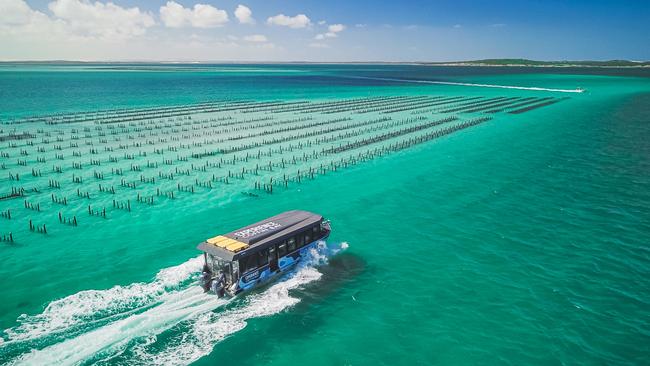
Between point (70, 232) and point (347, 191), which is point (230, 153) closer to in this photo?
point (347, 191)

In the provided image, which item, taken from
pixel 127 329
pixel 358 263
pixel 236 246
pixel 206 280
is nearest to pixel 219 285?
pixel 206 280

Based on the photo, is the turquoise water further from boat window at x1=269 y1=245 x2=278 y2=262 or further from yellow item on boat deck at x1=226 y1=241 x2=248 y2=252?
yellow item on boat deck at x1=226 y1=241 x2=248 y2=252

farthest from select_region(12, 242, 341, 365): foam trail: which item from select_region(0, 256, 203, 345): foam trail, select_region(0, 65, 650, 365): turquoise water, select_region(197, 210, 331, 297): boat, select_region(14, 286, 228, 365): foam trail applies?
select_region(197, 210, 331, 297): boat

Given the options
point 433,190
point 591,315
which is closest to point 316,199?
point 433,190

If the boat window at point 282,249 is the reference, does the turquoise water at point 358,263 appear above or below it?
below

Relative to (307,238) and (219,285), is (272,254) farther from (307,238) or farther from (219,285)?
(219,285)

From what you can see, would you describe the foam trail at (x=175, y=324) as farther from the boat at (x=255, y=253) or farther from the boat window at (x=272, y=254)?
the boat window at (x=272, y=254)

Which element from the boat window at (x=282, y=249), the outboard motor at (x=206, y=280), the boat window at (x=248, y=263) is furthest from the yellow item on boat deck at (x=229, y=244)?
the boat window at (x=282, y=249)
